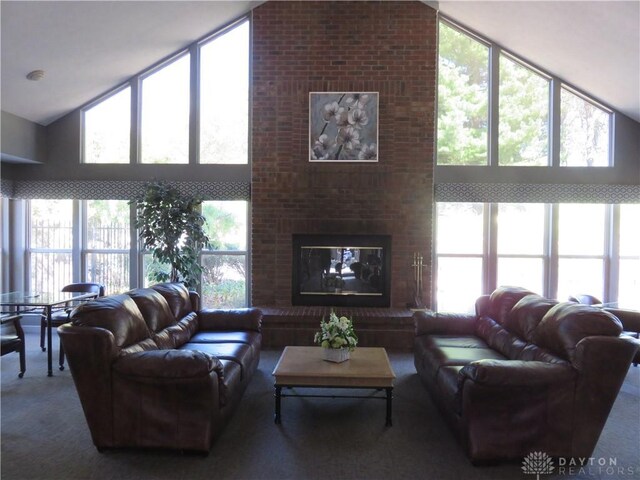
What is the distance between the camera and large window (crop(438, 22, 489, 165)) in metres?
6.01

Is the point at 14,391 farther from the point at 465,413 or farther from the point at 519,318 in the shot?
the point at 519,318

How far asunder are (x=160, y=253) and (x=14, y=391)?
2069mm

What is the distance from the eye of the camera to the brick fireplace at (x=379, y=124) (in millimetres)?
5648

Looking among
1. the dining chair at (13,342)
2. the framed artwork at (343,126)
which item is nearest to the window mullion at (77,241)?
the dining chair at (13,342)

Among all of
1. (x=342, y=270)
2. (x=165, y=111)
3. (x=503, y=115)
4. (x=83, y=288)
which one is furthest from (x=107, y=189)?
(x=503, y=115)

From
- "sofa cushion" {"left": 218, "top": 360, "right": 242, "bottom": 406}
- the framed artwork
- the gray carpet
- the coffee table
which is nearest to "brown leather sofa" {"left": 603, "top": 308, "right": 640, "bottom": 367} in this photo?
the gray carpet

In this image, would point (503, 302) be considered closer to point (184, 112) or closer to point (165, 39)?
point (184, 112)

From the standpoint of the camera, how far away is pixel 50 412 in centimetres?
334

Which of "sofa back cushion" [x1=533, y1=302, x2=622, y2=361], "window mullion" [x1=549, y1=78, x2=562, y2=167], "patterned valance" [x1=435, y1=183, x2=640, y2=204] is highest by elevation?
"window mullion" [x1=549, y1=78, x2=562, y2=167]

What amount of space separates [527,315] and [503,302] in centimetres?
53

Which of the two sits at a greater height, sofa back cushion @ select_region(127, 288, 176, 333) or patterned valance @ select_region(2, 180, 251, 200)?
patterned valance @ select_region(2, 180, 251, 200)

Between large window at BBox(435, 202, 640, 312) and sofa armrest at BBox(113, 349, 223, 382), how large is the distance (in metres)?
4.30

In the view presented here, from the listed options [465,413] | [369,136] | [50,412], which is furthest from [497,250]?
[50,412]

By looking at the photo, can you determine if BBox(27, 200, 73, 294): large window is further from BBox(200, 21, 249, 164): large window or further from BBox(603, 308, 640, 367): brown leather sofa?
BBox(603, 308, 640, 367): brown leather sofa
